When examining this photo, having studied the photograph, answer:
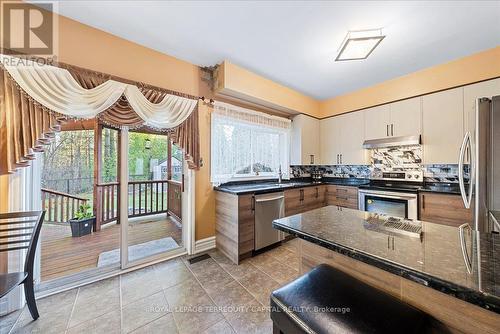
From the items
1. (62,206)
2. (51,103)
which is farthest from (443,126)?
(62,206)

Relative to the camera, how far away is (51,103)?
170 centimetres

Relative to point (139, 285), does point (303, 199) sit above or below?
above

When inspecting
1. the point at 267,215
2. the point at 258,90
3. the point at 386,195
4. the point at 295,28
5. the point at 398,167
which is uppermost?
the point at 295,28

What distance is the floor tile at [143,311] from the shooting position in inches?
59.9

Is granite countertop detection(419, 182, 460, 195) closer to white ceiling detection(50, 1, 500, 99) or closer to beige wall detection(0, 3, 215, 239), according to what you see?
white ceiling detection(50, 1, 500, 99)

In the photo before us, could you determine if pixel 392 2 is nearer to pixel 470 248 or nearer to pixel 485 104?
pixel 485 104

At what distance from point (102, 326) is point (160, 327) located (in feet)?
1.51

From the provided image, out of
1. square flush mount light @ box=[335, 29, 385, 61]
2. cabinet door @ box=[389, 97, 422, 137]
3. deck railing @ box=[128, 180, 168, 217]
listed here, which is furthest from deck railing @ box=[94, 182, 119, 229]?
cabinet door @ box=[389, 97, 422, 137]

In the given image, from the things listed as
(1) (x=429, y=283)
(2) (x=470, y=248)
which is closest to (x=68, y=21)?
(1) (x=429, y=283)

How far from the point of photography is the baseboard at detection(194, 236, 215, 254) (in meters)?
2.72

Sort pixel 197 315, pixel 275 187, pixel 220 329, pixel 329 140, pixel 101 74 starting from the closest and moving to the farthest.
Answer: pixel 220 329 → pixel 197 315 → pixel 101 74 → pixel 275 187 → pixel 329 140

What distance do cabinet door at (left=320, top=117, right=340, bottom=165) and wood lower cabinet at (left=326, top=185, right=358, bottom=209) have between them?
0.58 metres

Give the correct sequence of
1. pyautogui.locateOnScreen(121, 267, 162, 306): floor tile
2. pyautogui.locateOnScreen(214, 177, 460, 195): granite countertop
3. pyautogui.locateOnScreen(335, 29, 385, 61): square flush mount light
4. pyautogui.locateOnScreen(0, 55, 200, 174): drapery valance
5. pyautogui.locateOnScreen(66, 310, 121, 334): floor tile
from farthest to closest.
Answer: pyautogui.locateOnScreen(214, 177, 460, 195): granite countertop → pyautogui.locateOnScreen(335, 29, 385, 61): square flush mount light → pyautogui.locateOnScreen(121, 267, 162, 306): floor tile → pyautogui.locateOnScreen(0, 55, 200, 174): drapery valance → pyautogui.locateOnScreen(66, 310, 121, 334): floor tile

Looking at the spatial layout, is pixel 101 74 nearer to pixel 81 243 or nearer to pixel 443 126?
pixel 81 243
